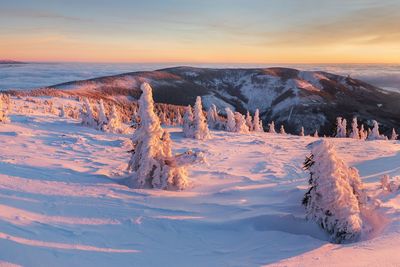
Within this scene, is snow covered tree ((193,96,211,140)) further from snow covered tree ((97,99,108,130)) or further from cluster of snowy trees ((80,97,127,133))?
snow covered tree ((97,99,108,130))

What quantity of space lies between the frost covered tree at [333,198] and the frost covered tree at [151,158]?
706 centimetres

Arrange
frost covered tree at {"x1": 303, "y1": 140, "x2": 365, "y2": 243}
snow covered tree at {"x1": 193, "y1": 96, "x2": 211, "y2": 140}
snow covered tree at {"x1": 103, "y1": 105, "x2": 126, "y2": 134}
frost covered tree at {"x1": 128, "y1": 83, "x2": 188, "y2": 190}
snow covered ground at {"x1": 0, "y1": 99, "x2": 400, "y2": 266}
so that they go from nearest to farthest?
snow covered ground at {"x1": 0, "y1": 99, "x2": 400, "y2": 266} → frost covered tree at {"x1": 303, "y1": 140, "x2": 365, "y2": 243} → frost covered tree at {"x1": 128, "y1": 83, "x2": 188, "y2": 190} → snow covered tree at {"x1": 193, "y1": 96, "x2": 211, "y2": 140} → snow covered tree at {"x1": 103, "y1": 105, "x2": 126, "y2": 134}

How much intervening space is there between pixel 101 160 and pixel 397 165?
1792 cm

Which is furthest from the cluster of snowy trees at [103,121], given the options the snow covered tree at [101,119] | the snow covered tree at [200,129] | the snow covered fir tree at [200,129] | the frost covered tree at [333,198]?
the frost covered tree at [333,198]

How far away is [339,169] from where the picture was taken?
10555 millimetres

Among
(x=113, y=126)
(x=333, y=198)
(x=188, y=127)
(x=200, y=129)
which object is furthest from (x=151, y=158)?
(x=188, y=127)

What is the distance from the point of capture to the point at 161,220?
481 inches

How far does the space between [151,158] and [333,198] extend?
8476 millimetres

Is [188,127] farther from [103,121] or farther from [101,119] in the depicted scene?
[101,119]

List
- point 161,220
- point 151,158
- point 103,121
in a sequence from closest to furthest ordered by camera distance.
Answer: point 161,220 < point 151,158 < point 103,121

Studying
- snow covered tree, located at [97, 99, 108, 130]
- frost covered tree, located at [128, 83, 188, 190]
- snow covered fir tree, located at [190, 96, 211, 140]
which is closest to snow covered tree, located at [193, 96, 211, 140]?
snow covered fir tree, located at [190, 96, 211, 140]

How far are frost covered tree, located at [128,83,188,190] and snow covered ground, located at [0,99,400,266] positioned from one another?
714 millimetres

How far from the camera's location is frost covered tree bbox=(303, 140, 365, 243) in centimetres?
1003

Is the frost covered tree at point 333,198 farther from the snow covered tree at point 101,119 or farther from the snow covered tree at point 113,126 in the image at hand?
the snow covered tree at point 101,119
